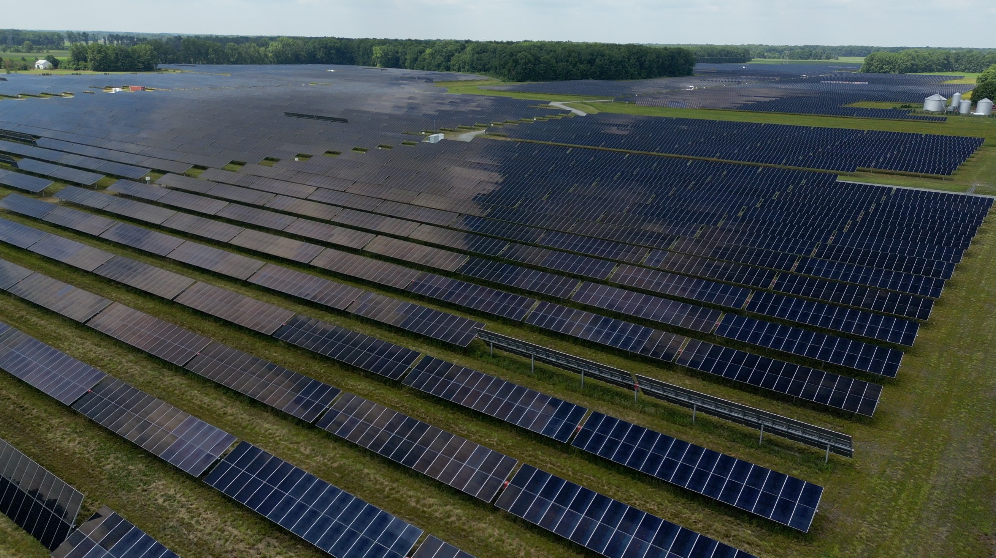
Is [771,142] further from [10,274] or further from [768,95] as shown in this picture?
[10,274]

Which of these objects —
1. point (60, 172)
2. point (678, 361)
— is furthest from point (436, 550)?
point (60, 172)

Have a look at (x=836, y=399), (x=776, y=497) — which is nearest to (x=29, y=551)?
(x=776, y=497)

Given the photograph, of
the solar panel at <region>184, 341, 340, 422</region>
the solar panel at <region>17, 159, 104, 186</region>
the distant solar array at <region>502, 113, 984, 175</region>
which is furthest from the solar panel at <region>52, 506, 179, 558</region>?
the distant solar array at <region>502, 113, 984, 175</region>

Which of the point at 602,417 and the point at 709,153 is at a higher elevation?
the point at 709,153

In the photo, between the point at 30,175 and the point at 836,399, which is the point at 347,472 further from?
the point at 30,175

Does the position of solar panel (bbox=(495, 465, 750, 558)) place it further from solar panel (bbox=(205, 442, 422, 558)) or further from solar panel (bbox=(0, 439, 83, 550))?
solar panel (bbox=(0, 439, 83, 550))

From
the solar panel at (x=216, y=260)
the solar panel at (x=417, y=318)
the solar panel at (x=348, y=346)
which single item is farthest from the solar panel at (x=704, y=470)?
the solar panel at (x=216, y=260)

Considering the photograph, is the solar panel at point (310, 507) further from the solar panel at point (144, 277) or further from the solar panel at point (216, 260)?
the solar panel at point (216, 260)
